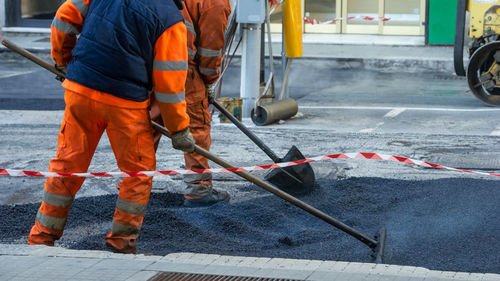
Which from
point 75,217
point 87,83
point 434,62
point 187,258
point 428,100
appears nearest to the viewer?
point 187,258

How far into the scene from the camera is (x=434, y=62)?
15.6 meters

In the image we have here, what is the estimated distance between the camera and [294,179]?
21.0 ft

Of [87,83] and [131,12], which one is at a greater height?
[131,12]

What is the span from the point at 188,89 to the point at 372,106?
5.61 m

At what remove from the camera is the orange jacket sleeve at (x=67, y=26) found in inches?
185

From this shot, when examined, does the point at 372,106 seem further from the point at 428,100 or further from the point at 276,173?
the point at 276,173

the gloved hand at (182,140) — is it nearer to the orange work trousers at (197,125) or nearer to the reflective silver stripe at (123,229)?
the reflective silver stripe at (123,229)

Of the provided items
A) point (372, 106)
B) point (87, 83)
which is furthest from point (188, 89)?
point (372, 106)

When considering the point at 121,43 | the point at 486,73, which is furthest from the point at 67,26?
the point at 486,73

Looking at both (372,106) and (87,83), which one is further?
(372,106)

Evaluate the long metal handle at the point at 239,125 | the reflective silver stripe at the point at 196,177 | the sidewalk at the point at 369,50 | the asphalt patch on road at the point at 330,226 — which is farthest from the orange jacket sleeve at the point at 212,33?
the sidewalk at the point at 369,50

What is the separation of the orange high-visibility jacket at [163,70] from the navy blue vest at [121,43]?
3cm

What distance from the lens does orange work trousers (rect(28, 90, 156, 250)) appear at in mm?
4605

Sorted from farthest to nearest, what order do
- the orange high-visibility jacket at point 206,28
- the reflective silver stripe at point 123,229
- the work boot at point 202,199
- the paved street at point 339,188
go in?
the work boot at point 202,199 → the orange high-visibility jacket at point 206,28 → the paved street at point 339,188 → the reflective silver stripe at point 123,229
